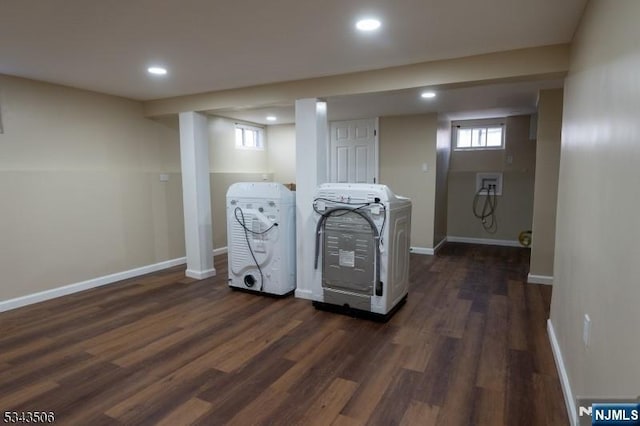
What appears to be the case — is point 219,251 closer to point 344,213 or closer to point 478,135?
point 344,213

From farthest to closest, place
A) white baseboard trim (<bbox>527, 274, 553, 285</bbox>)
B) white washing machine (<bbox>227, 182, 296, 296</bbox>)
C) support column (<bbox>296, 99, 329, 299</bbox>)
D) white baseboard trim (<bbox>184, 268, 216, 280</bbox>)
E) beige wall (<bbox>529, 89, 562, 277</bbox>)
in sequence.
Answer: white baseboard trim (<bbox>184, 268, 216, 280</bbox>)
white baseboard trim (<bbox>527, 274, 553, 285</bbox>)
beige wall (<bbox>529, 89, 562, 277</bbox>)
white washing machine (<bbox>227, 182, 296, 296</bbox>)
support column (<bbox>296, 99, 329, 299</bbox>)

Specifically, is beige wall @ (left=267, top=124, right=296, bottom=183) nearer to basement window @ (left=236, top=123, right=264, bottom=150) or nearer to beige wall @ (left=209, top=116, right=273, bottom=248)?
basement window @ (left=236, top=123, right=264, bottom=150)

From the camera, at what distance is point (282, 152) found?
6980 millimetres

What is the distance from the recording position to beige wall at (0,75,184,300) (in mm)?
3594

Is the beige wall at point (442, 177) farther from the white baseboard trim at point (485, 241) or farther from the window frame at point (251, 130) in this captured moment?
the window frame at point (251, 130)

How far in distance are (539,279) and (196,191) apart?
445 centimetres

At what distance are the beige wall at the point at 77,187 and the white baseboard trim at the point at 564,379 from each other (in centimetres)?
475

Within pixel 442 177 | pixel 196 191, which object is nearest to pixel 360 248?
pixel 196 191

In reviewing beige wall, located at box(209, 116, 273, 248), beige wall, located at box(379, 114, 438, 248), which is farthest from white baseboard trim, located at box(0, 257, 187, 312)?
beige wall, located at box(379, 114, 438, 248)

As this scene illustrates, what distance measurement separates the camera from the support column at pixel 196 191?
14.9 feet

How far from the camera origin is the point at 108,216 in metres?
4.43

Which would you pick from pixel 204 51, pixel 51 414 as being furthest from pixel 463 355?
pixel 204 51

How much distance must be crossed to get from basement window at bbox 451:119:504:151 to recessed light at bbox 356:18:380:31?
4.81m

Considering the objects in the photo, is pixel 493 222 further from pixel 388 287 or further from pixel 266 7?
pixel 266 7
